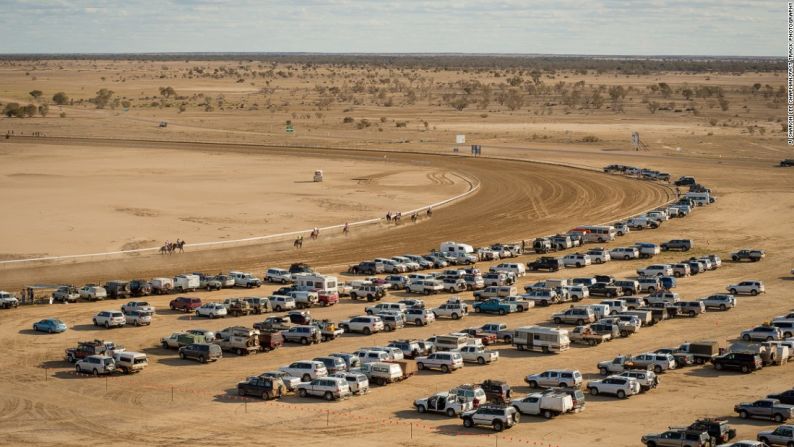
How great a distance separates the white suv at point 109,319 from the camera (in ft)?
168

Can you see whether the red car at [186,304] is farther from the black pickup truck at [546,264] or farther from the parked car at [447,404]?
the black pickup truck at [546,264]

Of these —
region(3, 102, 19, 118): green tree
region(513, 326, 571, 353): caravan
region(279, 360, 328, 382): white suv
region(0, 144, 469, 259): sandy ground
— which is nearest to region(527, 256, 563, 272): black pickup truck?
region(0, 144, 469, 259): sandy ground

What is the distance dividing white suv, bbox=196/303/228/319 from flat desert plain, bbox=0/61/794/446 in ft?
3.50

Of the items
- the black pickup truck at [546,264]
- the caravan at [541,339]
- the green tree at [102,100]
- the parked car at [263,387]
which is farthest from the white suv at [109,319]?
the green tree at [102,100]

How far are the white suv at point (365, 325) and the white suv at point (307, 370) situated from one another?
859 cm

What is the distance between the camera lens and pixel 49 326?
5025 centimetres

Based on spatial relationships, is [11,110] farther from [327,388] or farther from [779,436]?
[779,436]

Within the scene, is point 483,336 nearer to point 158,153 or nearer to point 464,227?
point 464,227

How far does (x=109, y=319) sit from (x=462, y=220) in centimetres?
3707

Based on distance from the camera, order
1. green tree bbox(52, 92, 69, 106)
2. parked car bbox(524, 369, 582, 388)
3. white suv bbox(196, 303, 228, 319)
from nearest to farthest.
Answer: parked car bbox(524, 369, 582, 388), white suv bbox(196, 303, 228, 319), green tree bbox(52, 92, 69, 106)

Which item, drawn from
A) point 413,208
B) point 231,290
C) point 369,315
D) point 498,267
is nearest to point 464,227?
point 413,208

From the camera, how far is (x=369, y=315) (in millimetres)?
52344

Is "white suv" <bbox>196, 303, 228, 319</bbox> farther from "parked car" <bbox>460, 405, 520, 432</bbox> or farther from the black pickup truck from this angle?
the black pickup truck

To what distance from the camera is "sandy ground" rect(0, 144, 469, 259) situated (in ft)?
245
